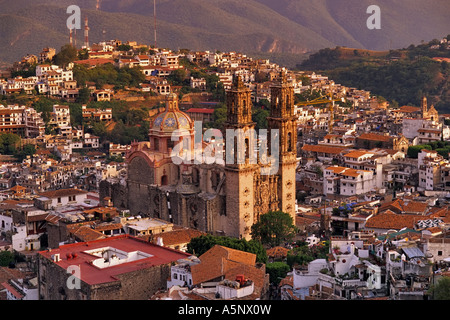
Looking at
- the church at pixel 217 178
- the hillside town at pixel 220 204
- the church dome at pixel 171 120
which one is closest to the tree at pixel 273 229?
the hillside town at pixel 220 204

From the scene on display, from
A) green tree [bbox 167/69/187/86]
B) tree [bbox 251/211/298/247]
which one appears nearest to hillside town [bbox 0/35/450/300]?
tree [bbox 251/211/298/247]

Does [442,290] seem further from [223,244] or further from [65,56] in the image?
[65,56]

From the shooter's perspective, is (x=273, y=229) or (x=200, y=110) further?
(x=200, y=110)

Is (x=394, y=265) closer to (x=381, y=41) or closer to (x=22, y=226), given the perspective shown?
(x=22, y=226)

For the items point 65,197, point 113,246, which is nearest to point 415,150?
point 65,197

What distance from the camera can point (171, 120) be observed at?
77.5 feet

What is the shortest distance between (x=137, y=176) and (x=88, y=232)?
4420 mm

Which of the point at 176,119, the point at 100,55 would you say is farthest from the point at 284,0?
the point at 176,119

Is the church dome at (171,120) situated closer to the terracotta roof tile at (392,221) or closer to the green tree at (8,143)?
the terracotta roof tile at (392,221)

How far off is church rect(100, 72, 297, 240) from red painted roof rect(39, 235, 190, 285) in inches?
122

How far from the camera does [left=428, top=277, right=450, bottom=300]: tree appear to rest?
1300cm

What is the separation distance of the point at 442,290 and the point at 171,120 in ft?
39.5

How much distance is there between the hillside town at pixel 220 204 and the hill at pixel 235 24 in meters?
26.0

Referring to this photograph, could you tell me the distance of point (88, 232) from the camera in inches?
766
